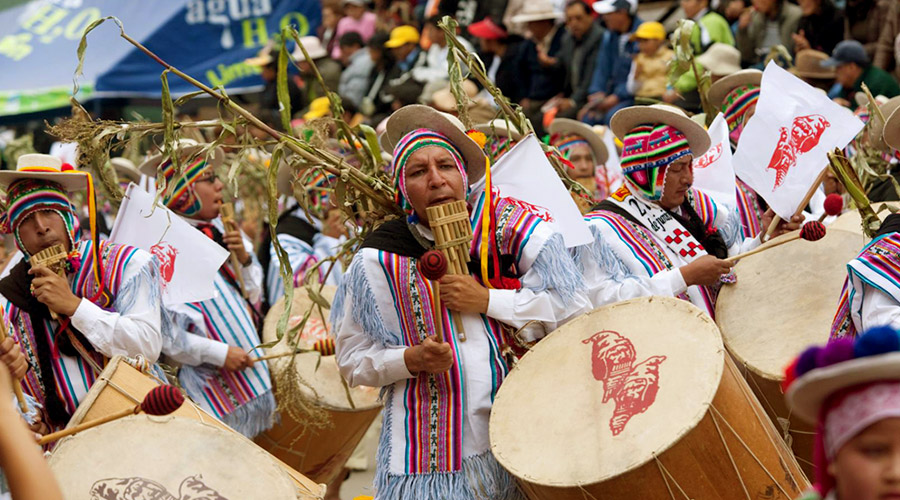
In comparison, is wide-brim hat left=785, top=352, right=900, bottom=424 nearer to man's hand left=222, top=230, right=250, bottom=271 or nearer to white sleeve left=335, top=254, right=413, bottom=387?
white sleeve left=335, top=254, right=413, bottom=387

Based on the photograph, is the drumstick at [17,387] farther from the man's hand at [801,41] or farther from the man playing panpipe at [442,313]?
the man's hand at [801,41]

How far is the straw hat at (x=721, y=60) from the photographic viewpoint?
920 cm

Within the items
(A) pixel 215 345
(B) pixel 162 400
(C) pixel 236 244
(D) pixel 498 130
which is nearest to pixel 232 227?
(C) pixel 236 244

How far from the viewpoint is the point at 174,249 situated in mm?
6230

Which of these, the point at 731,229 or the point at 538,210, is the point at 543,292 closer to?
the point at 538,210

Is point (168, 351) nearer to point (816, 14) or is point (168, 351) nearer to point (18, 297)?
point (18, 297)

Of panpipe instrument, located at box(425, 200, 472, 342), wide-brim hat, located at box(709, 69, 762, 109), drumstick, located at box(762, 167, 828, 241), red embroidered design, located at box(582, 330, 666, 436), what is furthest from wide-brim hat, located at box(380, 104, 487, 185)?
wide-brim hat, located at box(709, 69, 762, 109)

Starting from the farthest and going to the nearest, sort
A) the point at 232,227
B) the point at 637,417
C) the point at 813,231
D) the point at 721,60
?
the point at 721,60 < the point at 232,227 < the point at 813,231 < the point at 637,417

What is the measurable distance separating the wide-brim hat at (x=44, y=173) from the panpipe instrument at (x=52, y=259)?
309 mm

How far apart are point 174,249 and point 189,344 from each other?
48 cm

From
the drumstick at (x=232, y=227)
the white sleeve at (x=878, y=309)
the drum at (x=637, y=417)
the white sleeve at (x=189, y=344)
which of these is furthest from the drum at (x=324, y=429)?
the white sleeve at (x=878, y=309)

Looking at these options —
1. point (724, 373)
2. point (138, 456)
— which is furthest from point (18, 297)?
point (724, 373)

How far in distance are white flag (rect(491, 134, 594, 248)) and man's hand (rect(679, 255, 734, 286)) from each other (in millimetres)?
425

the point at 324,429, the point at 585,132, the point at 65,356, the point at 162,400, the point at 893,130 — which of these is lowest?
the point at 324,429
